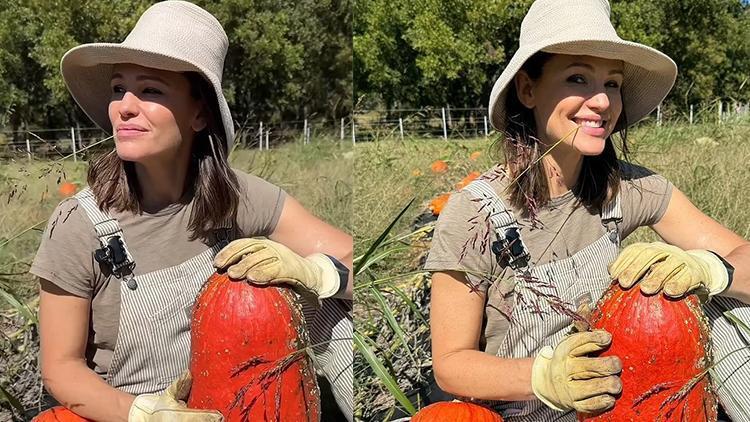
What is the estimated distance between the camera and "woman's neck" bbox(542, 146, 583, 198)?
1.27m

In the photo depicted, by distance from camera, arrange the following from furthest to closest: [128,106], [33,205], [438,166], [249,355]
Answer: [438,166] < [33,205] < [128,106] < [249,355]

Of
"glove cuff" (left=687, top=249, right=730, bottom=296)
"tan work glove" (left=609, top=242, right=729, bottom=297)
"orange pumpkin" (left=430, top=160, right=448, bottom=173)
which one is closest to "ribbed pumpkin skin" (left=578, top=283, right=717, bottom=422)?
"tan work glove" (left=609, top=242, right=729, bottom=297)

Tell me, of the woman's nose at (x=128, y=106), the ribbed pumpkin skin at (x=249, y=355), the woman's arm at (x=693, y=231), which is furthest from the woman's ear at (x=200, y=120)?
the woman's arm at (x=693, y=231)

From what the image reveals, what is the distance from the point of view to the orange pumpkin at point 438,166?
2713 millimetres

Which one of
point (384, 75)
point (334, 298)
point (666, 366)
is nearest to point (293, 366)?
Result: point (334, 298)

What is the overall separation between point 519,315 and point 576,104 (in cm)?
36

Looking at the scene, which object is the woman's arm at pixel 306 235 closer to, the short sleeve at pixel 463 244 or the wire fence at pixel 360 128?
the short sleeve at pixel 463 244

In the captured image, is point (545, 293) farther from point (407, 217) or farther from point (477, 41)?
point (477, 41)

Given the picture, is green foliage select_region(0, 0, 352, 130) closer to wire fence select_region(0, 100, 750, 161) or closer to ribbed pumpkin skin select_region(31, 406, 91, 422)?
wire fence select_region(0, 100, 750, 161)

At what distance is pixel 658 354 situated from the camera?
34.6 inches

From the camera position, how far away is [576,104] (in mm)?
1121

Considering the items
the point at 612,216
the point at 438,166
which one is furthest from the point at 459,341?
the point at 438,166

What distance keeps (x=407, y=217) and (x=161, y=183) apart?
1137mm

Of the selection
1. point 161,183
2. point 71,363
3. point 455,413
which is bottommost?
point 455,413
